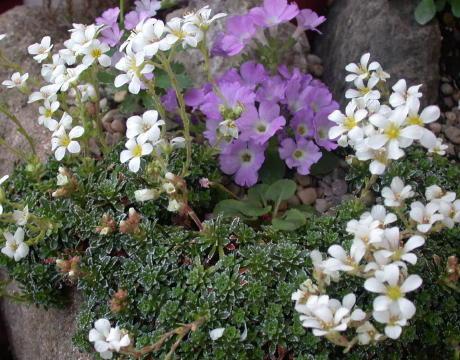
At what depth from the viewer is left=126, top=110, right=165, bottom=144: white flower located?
1.36 m

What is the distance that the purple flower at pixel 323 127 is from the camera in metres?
1.75

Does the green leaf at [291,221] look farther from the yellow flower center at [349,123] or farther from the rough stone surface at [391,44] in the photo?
the rough stone surface at [391,44]

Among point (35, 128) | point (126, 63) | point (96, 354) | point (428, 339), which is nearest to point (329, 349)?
point (428, 339)

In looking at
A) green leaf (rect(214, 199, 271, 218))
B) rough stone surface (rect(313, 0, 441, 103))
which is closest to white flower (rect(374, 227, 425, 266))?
green leaf (rect(214, 199, 271, 218))

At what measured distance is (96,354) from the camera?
1.45 metres

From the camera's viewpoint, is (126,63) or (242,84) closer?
(126,63)

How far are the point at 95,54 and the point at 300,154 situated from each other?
0.60m

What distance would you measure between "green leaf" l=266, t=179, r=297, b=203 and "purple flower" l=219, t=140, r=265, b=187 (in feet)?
0.22

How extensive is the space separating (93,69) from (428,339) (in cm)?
102

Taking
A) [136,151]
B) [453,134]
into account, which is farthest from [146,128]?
[453,134]

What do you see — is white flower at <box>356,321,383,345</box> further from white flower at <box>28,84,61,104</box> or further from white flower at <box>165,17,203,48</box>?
white flower at <box>28,84,61,104</box>

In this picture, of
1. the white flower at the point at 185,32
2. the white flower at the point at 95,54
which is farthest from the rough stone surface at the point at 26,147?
the white flower at the point at 185,32

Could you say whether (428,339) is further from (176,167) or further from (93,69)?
(93,69)

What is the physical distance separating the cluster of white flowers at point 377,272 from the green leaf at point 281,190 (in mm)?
386
